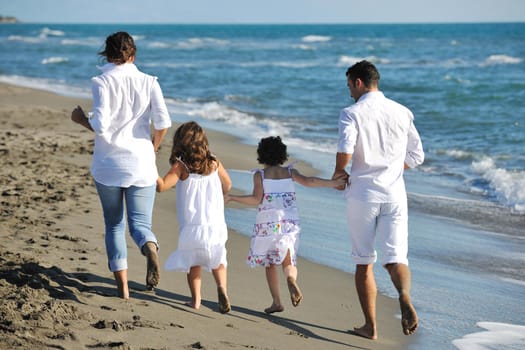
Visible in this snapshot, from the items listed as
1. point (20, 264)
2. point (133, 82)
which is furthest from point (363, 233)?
point (20, 264)

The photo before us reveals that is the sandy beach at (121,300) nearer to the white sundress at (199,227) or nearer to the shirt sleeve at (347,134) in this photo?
the white sundress at (199,227)

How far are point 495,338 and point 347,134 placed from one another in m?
1.59

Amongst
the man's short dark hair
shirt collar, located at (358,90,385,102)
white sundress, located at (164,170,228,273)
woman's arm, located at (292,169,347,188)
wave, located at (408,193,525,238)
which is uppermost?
the man's short dark hair

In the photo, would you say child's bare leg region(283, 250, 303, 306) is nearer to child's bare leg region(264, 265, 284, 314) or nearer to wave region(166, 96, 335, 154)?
child's bare leg region(264, 265, 284, 314)

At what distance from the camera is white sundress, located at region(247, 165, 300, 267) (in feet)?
15.8

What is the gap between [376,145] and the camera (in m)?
4.34

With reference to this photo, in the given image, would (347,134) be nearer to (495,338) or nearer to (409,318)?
(409,318)

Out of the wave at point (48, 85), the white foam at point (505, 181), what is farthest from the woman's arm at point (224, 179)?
the wave at point (48, 85)

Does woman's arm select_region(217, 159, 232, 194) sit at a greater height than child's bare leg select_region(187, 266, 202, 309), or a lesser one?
greater

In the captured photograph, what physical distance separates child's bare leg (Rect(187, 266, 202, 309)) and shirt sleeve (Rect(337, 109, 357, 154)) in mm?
1259

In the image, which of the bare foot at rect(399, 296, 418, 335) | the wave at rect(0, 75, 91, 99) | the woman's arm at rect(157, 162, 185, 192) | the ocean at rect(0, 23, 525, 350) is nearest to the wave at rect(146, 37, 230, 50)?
the ocean at rect(0, 23, 525, 350)

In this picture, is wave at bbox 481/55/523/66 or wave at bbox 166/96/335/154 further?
wave at bbox 481/55/523/66

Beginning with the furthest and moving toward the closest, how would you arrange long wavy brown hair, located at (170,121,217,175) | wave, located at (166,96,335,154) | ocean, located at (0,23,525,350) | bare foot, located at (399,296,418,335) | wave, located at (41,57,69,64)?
wave, located at (41,57,69,64) < wave, located at (166,96,335,154) < ocean, located at (0,23,525,350) < long wavy brown hair, located at (170,121,217,175) < bare foot, located at (399,296,418,335)

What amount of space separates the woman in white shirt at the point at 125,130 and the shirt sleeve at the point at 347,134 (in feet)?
3.56
